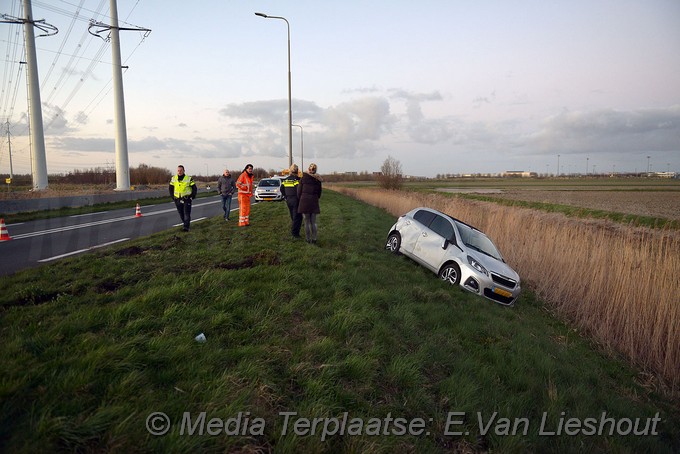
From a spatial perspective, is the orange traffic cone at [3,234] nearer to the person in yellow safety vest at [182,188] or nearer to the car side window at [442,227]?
the person in yellow safety vest at [182,188]

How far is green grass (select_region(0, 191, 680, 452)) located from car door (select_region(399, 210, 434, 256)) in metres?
2.84

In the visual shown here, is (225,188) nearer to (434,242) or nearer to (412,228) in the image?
(412,228)

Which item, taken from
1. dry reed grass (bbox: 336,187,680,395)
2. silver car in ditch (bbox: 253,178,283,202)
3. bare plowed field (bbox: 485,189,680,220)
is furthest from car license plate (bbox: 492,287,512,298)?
bare plowed field (bbox: 485,189,680,220)

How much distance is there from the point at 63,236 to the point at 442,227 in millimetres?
10433

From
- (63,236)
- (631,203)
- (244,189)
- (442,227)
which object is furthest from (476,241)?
(631,203)

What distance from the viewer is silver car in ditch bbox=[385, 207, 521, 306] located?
7555 millimetres

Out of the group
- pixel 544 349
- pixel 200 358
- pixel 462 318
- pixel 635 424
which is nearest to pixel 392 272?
pixel 462 318

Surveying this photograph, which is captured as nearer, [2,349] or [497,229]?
[2,349]

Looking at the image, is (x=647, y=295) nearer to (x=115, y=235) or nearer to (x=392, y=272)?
(x=392, y=272)

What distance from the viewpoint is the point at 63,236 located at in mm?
9789

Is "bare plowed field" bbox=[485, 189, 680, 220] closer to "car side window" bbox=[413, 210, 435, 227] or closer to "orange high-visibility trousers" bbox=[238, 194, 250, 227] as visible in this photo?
"car side window" bbox=[413, 210, 435, 227]

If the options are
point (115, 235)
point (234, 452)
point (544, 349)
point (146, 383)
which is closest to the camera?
point (234, 452)

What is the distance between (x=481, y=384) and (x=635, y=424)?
74.7 inches

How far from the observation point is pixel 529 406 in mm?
3639
